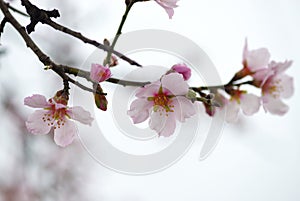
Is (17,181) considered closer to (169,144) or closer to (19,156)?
(19,156)

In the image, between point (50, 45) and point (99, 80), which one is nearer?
point (99, 80)

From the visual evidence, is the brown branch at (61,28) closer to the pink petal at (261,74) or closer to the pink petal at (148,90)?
the pink petal at (148,90)

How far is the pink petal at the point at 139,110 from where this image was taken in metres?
0.83

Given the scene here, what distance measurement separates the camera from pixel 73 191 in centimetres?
289

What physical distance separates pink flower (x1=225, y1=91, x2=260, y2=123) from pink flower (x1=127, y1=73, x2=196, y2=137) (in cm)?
14

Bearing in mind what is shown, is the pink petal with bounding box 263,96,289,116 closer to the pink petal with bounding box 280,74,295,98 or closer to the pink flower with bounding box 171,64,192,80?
the pink petal with bounding box 280,74,295,98

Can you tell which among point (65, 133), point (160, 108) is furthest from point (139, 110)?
point (65, 133)

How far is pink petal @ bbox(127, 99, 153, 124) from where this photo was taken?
83 cm

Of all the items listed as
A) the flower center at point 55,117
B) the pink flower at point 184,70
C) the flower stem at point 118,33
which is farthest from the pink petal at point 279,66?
the flower center at point 55,117

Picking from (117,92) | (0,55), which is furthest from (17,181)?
(117,92)

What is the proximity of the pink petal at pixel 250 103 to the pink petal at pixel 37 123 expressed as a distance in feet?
1.24

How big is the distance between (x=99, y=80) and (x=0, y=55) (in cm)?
54

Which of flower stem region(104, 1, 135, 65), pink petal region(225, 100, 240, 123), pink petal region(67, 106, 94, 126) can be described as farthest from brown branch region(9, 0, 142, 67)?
pink petal region(225, 100, 240, 123)

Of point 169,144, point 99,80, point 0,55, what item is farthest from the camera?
point 0,55
